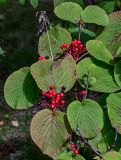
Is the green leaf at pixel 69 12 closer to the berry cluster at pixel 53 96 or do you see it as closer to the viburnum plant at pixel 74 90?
the viburnum plant at pixel 74 90

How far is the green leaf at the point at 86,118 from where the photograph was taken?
5.27 feet

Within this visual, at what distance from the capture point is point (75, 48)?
1721 mm

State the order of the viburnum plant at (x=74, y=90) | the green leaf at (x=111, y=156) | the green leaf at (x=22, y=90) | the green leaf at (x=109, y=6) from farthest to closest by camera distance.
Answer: the green leaf at (x=109, y=6)
the green leaf at (x=22, y=90)
the viburnum plant at (x=74, y=90)
the green leaf at (x=111, y=156)

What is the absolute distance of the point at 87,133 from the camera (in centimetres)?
161

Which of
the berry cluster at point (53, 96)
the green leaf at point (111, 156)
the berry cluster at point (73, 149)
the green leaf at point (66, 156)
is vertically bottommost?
the green leaf at point (66, 156)

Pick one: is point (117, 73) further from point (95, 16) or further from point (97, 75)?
point (95, 16)

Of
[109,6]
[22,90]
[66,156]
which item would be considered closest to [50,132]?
[66,156]

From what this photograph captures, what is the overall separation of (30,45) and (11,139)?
2.44 m

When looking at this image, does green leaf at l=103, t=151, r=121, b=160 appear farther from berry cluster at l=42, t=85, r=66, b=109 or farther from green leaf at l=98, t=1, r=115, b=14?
green leaf at l=98, t=1, r=115, b=14

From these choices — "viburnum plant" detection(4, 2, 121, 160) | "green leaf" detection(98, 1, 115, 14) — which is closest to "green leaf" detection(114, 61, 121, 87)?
"viburnum plant" detection(4, 2, 121, 160)

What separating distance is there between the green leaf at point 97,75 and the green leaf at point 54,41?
0.13 m

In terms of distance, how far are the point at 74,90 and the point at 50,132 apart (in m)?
0.19

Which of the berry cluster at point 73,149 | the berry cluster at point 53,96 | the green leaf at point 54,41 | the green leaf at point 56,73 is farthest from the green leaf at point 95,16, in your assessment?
the berry cluster at point 73,149

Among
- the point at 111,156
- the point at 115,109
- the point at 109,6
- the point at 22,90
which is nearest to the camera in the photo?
the point at 111,156
